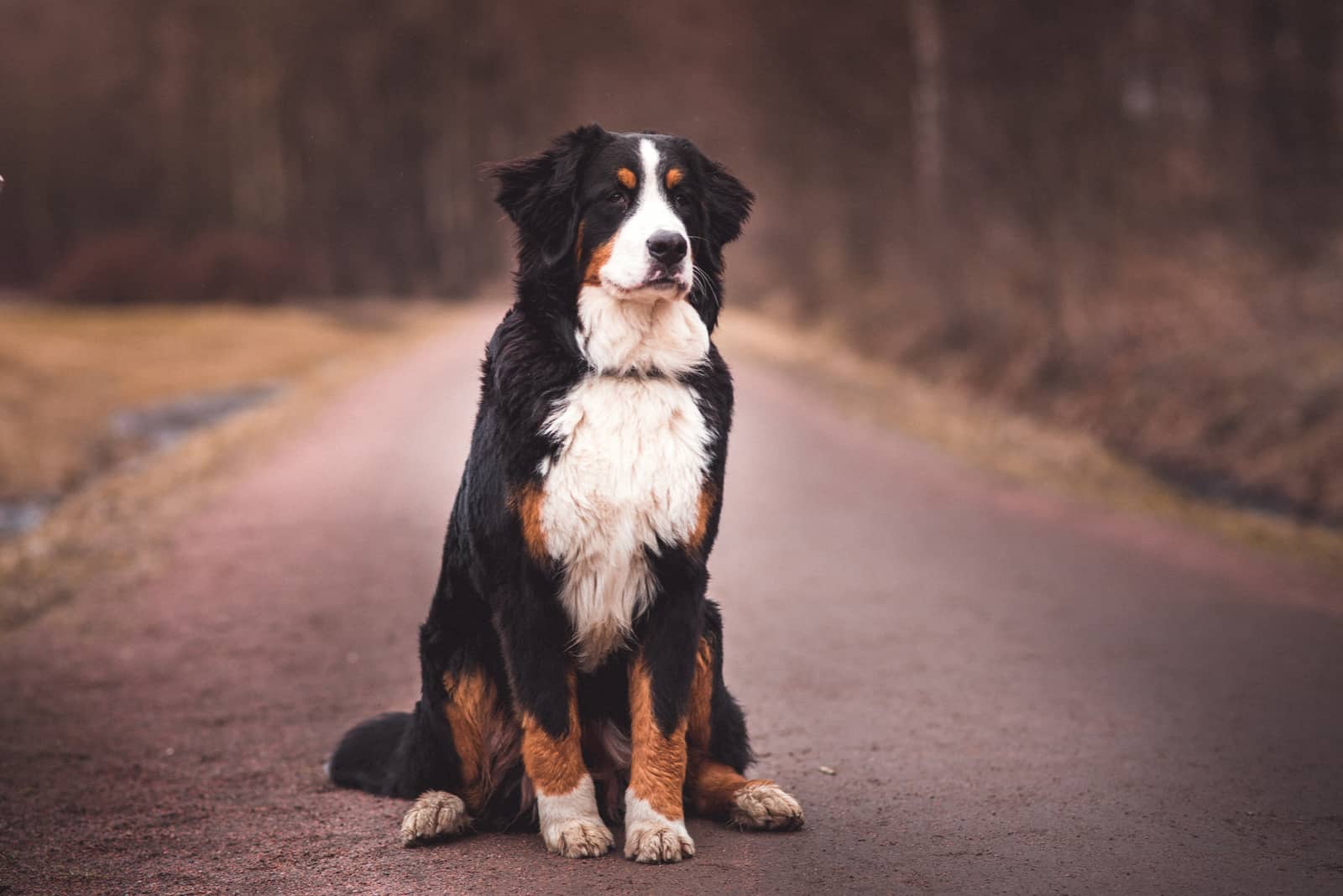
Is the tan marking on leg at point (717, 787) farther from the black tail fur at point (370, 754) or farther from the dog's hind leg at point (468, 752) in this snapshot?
the black tail fur at point (370, 754)

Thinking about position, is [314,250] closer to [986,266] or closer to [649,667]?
[986,266]

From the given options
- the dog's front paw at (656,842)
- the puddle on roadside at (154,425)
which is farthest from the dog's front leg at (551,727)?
the puddle on roadside at (154,425)

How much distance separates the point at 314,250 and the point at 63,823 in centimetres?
3988

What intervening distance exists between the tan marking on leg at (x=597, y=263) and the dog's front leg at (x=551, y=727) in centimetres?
100

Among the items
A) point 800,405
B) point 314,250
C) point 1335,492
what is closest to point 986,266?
point 800,405

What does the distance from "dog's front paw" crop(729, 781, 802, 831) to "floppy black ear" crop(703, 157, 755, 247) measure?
1.77 metres

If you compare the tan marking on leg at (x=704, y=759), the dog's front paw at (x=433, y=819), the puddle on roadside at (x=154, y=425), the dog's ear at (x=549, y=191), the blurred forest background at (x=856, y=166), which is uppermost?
the blurred forest background at (x=856, y=166)

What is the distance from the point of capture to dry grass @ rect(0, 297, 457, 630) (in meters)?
9.52

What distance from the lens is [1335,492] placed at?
34.6ft

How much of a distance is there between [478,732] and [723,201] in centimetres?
187

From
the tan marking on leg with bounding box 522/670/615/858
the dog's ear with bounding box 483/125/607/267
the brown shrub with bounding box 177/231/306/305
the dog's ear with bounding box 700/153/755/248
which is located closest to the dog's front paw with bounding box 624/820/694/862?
the tan marking on leg with bounding box 522/670/615/858

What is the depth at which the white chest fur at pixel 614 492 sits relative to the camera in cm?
387

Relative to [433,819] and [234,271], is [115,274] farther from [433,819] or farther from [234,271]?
[433,819]

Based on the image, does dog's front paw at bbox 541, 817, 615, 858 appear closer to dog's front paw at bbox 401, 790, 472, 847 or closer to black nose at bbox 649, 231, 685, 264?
dog's front paw at bbox 401, 790, 472, 847
